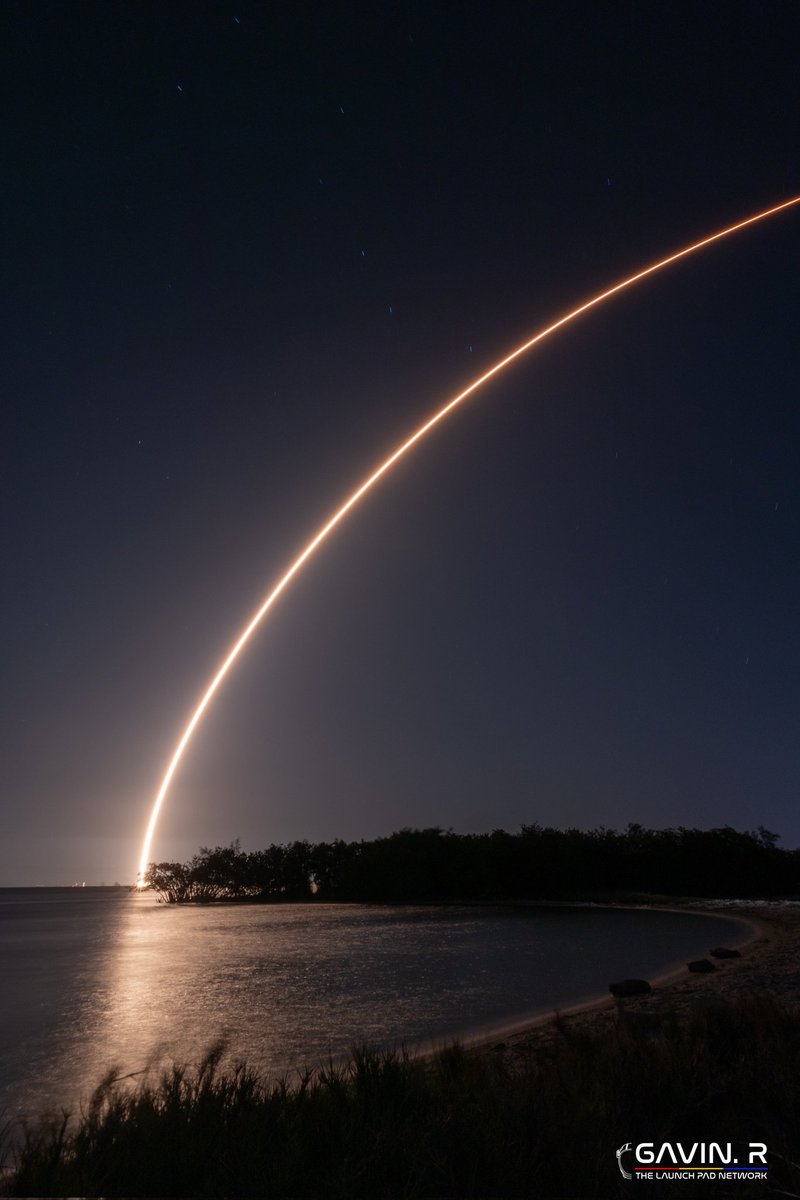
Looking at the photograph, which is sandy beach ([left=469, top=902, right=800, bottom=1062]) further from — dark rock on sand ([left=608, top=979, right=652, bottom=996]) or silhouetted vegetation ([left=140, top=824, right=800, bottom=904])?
silhouetted vegetation ([left=140, top=824, right=800, bottom=904])

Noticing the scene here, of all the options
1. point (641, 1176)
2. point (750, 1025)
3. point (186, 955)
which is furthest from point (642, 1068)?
point (186, 955)

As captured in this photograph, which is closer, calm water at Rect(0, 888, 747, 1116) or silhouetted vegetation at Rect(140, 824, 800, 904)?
calm water at Rect(0, 888, 747, 1116)

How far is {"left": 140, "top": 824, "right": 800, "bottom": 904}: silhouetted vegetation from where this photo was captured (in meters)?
104

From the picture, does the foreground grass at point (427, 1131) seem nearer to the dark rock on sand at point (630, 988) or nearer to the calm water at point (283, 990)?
the calm water at point (283, 990)

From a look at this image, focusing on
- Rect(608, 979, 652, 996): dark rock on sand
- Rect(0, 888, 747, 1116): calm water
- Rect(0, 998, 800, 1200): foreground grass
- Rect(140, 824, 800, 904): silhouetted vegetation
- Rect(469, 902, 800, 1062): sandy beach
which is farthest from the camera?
Rect(140, 824, 800, 904): silhouetted vegetation

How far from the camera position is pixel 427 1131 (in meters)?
6.32

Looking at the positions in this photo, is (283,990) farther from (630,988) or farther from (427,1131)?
(427,1131)

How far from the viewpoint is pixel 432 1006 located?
21219mm

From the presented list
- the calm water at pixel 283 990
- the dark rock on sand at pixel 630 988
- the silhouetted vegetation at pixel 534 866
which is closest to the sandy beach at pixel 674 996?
the dark rock on sand at pixel 630 988

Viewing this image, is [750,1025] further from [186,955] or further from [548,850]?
[548,850]

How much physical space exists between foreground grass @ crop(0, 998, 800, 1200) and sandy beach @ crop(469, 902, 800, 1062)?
342 centimetres

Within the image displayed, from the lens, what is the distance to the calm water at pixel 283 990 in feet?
54.9

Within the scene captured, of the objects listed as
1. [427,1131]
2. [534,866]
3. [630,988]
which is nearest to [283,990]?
[630,988]

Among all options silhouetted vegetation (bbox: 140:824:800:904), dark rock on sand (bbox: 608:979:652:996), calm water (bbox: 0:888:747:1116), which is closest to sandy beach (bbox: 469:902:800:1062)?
dark rock on sand (bbox: 608:979:652:996)
